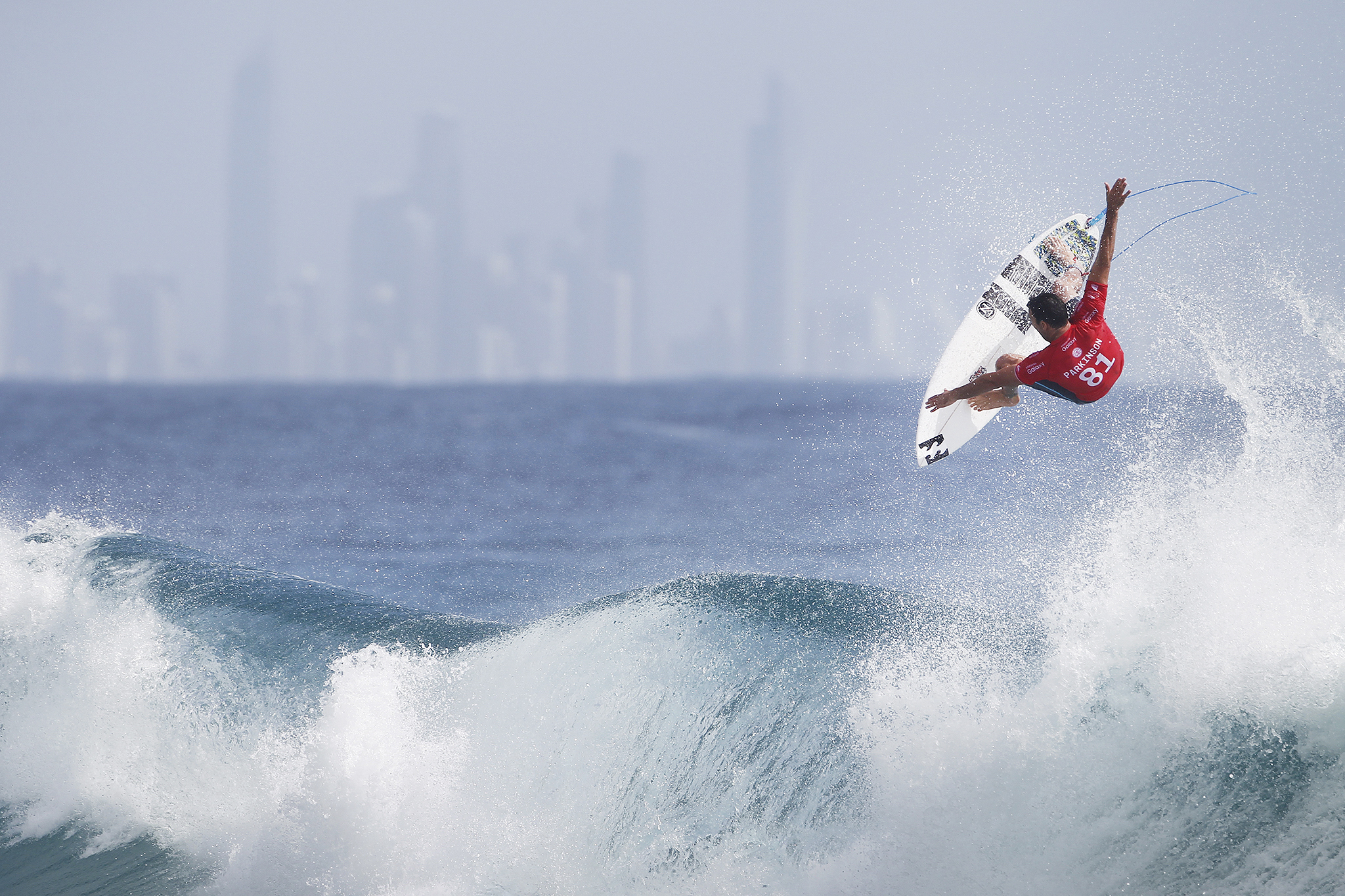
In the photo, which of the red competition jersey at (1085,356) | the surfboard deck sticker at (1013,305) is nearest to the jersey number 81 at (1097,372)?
the red competition jersey at (1085,356)

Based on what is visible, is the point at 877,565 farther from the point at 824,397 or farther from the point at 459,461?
the point at 824,397

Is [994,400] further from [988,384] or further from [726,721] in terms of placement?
[726,721]

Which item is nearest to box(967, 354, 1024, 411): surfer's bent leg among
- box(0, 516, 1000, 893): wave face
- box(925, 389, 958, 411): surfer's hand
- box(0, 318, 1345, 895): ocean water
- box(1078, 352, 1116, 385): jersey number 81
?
box(925, 389, 958, 411): surfer's hand

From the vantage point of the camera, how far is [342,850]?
6078 mm

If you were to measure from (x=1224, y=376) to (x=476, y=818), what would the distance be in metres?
5.94

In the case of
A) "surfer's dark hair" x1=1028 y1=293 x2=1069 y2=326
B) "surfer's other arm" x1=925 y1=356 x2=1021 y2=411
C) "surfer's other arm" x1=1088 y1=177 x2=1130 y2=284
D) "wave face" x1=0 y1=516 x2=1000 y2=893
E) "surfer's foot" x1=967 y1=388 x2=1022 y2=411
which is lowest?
"wave face" x1=0 y1=516 x2=1000 y2=893

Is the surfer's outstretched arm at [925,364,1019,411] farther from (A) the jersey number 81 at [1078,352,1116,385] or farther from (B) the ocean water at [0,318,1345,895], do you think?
(B) the ocean water at [0,318,1345,895]

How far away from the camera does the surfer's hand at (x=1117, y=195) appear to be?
569cm

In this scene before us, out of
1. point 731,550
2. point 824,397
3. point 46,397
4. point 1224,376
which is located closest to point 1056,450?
point 731,550

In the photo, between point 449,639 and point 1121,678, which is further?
point 449,639

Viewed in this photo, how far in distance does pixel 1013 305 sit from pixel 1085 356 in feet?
5.20

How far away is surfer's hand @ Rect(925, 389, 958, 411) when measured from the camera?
271 inches

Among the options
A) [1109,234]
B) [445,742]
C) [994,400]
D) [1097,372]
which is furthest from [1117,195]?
[445,742]

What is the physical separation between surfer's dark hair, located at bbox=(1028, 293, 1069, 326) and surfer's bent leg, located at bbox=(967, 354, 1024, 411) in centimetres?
65
